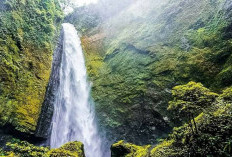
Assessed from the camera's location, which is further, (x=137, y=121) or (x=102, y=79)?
(x=102, y=79)

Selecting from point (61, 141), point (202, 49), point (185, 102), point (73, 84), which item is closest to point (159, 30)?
point (202, 49)

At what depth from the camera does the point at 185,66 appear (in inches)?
314

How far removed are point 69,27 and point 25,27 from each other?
19.0 feet

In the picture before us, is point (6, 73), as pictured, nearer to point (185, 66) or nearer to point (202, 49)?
point (185, 66)

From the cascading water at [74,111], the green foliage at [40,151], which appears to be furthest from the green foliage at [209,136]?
the cascading water at [74,111]

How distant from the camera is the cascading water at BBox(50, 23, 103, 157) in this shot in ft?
30.4

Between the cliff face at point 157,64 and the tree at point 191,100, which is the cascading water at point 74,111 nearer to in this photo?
the cliff face at point 157,64

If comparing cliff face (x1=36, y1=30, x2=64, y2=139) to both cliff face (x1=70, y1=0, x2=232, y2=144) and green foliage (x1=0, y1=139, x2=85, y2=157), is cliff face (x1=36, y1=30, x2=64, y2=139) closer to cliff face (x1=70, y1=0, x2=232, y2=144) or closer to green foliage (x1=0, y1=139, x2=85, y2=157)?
green foliage (x1=0, y1=139, x2=85, y2=157)

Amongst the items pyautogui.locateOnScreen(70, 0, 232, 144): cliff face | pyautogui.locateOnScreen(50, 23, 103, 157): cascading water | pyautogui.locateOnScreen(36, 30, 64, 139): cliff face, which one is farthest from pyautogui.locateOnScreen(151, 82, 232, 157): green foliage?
pyautogui.locateOnScreen(36, 30, 64, 139): cliff face

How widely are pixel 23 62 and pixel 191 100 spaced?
28.1 ft

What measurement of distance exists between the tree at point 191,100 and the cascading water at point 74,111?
6.23 metres

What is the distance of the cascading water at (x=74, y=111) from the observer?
30.4 ft

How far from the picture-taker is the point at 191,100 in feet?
13.0

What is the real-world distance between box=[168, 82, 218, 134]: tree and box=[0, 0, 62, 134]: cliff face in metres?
6.78
